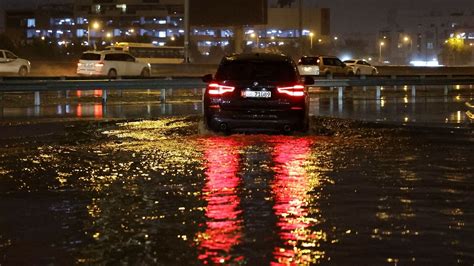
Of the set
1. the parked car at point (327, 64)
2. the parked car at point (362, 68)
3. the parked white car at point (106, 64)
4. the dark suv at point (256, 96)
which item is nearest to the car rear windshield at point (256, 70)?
the dark suv at point (256, 96)

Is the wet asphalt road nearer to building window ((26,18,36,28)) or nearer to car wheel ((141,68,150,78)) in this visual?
car wheel ((141,68,150,78))

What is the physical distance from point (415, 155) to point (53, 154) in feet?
20.5

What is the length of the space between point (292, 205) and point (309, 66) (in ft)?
127

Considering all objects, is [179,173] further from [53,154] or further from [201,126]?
[201,126]

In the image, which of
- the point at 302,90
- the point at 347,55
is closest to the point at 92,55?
the point at 302,90

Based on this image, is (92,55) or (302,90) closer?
(302,90)

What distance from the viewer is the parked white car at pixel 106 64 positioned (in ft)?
158

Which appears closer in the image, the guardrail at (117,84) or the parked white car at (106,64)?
the guardrail at (117,84)

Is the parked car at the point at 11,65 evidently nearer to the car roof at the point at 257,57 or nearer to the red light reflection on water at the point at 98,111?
the red light reflection on water at the point at 98,111

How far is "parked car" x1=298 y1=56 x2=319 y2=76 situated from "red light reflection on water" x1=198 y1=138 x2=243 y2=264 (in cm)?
3272

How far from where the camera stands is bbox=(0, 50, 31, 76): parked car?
1939 inches

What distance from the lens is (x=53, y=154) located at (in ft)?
45.2

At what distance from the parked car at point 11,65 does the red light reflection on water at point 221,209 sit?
37.7 m

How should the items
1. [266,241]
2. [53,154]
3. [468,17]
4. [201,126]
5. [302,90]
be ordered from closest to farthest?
1. [266,241]
2. [53,154]
3. [302,90]
4. [201,126]
5. [468,17]
